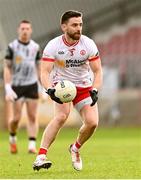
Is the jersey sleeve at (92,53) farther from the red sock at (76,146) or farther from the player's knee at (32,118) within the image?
the player's knee at (32,118)

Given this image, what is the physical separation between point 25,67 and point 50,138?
16.7 ft

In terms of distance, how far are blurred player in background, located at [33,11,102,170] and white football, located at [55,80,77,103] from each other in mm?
72

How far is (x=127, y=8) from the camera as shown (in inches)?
1378

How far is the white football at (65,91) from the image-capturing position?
941 centimetres

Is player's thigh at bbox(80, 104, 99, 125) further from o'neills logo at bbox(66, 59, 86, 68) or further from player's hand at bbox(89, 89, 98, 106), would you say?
o'neills logo at bbox(66, 59, 86, 68)

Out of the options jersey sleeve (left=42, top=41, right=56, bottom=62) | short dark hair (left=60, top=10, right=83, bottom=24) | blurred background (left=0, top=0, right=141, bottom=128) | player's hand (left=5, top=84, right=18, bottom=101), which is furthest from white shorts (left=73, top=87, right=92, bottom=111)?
blurred background (left=0, top=0, right=141, bottom=128)

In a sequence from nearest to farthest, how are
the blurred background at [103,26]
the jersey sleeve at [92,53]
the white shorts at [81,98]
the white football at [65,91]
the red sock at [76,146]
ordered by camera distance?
the white football at [65,91] → the jersey sleeve at [92,53] → the white shorts at [81,98] → the red sock at [76,146] → the blurred background at [103,26]

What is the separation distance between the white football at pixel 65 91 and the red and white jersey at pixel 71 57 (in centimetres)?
35

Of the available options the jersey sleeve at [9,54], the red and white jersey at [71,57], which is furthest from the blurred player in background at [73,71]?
the jersey sleeve at [9,54]

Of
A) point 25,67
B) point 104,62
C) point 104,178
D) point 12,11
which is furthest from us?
point 12,11

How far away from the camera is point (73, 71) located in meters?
9.95

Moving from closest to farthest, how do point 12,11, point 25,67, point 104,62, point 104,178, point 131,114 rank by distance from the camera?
point 104,178 → point 25,67 → point 131,114 → point 104,62 → point 12,11

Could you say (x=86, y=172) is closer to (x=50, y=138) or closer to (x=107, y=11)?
(x=50, y=138)

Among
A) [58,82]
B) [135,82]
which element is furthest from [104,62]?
[58,82]
